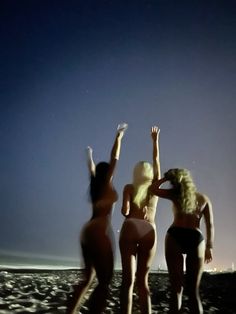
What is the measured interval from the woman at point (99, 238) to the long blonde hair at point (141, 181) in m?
0.20

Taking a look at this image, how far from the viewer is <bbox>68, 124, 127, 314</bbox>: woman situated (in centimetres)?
236

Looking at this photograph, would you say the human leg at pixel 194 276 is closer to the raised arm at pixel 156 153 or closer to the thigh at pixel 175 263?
the thigh at pixel 175 263

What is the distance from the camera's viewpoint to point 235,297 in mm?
6434

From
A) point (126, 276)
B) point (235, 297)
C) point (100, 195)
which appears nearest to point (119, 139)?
point (100, 195)

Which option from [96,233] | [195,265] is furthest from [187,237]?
[96,233]

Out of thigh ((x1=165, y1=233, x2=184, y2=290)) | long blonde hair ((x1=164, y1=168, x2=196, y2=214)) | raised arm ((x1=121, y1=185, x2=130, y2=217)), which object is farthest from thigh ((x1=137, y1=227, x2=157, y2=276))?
long blonde hair ((x1=164, y1=168, x2=196, y2=214))

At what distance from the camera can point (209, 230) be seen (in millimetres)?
2689

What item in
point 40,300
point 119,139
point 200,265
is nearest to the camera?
point 200,265

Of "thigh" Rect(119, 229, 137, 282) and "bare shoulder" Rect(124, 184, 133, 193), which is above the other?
"bare shoulder" Rect(124, 184, 133, 193)

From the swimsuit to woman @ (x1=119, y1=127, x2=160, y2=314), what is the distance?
0.16 meters

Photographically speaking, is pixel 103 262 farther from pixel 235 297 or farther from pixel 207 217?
pixel 235 297

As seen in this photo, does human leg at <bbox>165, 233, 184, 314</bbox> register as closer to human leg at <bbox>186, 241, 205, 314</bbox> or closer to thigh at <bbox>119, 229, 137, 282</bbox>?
human leg at <bbox>186, 241, 205, 314</bbox>

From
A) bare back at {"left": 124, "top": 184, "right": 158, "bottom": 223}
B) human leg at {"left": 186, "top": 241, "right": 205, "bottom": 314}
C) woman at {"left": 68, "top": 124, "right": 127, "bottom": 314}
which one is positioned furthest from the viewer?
bare back at {"left": 124, "top": 184, "right": 158, "bottom": 223}

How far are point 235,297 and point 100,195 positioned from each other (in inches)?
195
